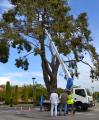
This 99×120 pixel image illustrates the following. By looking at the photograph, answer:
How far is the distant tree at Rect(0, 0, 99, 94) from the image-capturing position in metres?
47.9

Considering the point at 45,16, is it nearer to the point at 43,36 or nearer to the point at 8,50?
the point at 43,36

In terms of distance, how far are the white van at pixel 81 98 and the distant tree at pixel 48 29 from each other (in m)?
5.39

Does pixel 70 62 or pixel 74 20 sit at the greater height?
pixel 74 20

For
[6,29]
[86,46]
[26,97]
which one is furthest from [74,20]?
[26,97]

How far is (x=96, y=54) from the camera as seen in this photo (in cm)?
Result: 5181

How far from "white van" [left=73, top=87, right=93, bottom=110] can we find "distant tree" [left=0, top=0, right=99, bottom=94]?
17.7 feet

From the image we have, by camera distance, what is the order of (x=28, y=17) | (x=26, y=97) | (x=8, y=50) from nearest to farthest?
(x=28, y=17) < (x=8, y=50) < (x=26, y=97)

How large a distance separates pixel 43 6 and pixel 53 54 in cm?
524

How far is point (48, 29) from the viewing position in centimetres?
4878

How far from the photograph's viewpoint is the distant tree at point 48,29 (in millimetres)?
47938

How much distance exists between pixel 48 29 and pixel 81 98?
29.4ft

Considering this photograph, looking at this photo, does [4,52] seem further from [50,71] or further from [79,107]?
[79,107]

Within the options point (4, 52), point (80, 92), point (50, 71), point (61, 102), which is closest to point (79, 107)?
point (80, 92)

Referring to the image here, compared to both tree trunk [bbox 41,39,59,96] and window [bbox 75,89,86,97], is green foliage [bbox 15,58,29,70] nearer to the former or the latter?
tree trunk [bbox 41,39,59,96]
